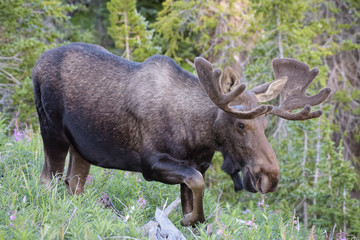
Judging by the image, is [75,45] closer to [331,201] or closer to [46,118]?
[46,118]

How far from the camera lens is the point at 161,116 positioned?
15.3 ft

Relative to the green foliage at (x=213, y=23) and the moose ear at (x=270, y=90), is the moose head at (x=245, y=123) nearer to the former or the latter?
the moose ear at (x=270, y=90)

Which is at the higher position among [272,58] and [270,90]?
[270,90]

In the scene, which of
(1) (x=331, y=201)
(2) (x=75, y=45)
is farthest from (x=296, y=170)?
(2) (x=75, y=45)

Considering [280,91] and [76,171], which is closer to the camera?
[280,91]

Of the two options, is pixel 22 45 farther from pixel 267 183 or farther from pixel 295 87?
pixel 267 183

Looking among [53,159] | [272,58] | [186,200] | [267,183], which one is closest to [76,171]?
[53,159]

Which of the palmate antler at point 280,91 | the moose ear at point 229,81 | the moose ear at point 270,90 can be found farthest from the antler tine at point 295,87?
the moose ear at point 229,81

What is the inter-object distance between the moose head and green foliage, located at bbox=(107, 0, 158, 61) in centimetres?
797

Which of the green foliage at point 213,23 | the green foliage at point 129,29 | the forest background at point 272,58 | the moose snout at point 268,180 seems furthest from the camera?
the green foliage at point 213,23

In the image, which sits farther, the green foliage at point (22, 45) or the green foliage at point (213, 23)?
the green foliage at point (213, 23)

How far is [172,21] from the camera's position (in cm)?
1329

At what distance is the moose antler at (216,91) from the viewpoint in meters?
4.25

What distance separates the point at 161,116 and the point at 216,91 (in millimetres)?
596
